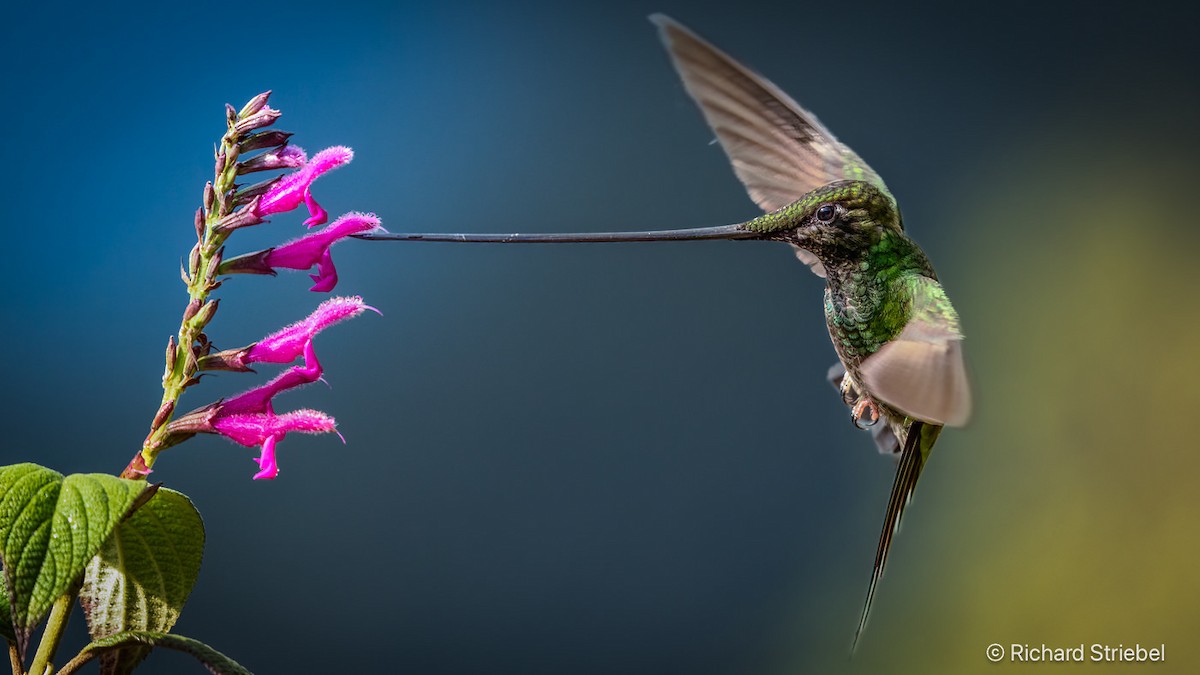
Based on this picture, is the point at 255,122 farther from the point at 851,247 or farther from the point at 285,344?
the point at 851,247

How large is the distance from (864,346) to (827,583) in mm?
1473

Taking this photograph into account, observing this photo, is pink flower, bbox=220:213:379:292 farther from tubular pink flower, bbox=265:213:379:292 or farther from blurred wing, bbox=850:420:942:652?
blurred wing, bbox=850:420:942:652

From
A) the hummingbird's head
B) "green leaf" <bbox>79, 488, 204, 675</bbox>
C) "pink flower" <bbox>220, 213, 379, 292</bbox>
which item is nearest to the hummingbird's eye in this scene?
the hummingbird's head

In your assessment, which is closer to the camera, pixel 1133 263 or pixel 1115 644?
pixel 1115 644

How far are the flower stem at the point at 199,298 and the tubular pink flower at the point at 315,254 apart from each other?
5 centimetres

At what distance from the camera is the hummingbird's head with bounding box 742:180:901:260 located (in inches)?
22.1

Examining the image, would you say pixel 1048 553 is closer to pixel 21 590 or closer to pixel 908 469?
pixel 908 469

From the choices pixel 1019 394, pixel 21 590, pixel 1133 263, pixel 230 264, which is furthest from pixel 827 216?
pixel 1133 263

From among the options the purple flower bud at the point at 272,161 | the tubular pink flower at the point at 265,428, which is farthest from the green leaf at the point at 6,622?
the purple flower bud at the point at 272,161

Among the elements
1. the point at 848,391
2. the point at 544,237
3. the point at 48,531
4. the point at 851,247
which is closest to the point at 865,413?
the point at 848,391

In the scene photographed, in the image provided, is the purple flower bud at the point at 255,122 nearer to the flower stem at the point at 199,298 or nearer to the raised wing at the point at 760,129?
the flower stem at the point at 199,298

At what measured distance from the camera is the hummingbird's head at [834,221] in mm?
562

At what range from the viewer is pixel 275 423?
0.57 m

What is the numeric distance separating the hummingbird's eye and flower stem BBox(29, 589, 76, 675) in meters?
0.43
